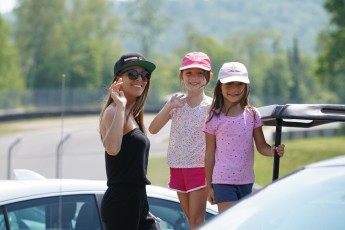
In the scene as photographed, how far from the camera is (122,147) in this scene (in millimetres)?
5617

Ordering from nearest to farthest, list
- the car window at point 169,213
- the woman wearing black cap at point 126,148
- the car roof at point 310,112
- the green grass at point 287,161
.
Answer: the car roof at point 310,112, the woman wearing black cap at point 126,148, the car window at point 169,213, the green grass at point 287,161

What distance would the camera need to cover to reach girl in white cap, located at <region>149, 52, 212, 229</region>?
6.37 meters

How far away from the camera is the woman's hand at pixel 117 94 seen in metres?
5.60

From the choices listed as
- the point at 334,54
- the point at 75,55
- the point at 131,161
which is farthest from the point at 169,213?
the point at 75,55

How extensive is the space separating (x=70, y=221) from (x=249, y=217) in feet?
9.17

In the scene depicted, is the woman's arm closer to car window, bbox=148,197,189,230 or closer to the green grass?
car window, bbox=148,197,189,230

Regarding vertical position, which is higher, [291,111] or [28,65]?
[291,111]

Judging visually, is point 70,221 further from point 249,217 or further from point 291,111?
point 249,217

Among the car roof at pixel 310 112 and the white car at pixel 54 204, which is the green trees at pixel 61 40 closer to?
the white car at pixel 54 204

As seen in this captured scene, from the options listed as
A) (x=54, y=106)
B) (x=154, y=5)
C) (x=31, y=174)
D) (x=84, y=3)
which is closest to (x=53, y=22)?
(x=84, y=3)

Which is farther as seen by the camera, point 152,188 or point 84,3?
point 84,3

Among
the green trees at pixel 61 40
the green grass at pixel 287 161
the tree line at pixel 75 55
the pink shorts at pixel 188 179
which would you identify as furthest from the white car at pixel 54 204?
the green trees at pixel 61 40

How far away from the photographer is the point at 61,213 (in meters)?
6.72

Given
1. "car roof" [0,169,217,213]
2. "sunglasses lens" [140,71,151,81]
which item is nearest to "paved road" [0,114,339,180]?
"car roof" [0,169,217,213]
